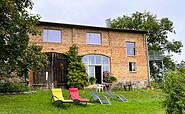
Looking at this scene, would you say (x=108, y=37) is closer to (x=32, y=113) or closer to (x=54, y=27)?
(x=54, y=27)

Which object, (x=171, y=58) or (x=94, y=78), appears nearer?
(x=94, y=78)

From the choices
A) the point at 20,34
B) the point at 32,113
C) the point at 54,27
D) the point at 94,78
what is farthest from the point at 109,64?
the point at 32,113

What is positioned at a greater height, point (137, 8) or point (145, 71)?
point (137, 8)

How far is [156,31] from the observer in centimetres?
2758

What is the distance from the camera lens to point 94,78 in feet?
53.1

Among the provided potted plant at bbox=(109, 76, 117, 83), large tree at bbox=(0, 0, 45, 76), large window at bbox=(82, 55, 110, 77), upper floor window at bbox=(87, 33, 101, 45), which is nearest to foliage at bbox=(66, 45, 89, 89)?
large window at bbox=(82, 55, 110, 77)

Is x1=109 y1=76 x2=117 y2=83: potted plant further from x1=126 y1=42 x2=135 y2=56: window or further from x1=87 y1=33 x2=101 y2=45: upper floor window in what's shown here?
x1=87 y1=33 x2=101 y2=45: upper floor window

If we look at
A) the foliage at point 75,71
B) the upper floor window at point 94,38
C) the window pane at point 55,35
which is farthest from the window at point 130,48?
the window pane at point 55,35

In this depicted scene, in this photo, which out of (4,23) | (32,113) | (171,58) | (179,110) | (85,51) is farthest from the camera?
(171,58)

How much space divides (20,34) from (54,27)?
725 cm

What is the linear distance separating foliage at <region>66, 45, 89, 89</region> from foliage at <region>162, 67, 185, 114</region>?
1026 cm

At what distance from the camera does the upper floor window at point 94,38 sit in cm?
1733

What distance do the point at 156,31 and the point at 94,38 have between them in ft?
45.7

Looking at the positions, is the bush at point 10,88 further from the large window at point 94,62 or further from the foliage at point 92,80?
the large window at point 94,62
